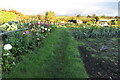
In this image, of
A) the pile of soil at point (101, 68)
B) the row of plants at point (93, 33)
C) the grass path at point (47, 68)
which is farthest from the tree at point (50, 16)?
the pile of soil at point (101, 68)

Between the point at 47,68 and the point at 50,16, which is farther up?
the point at 50,16

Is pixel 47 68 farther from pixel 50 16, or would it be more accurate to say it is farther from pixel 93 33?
pixel 50 16

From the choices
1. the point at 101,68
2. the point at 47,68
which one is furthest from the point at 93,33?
the point at 47,68

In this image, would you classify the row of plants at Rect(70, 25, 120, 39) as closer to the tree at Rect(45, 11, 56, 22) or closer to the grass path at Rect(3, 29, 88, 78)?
the grass path at Rect(3, 29, 88, 78)

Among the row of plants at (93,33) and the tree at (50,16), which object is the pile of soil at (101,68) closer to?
the row of plants at (93,33)

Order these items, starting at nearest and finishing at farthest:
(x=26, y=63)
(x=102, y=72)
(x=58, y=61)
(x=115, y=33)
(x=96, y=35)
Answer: (x=102, y=72) → (x=26, y=63) → (x=58, y=61) → (x=96, y=35) → (x=115, y=33)

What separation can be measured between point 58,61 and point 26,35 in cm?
177

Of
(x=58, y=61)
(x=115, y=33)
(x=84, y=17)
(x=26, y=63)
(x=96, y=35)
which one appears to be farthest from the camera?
(x=84, y=17)

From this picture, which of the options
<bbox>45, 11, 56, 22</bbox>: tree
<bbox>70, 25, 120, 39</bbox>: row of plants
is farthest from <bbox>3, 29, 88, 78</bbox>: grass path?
<bbox>45, 11, 56, 22</bbox>: tree

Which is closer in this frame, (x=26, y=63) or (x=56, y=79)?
(x=56, y=79)

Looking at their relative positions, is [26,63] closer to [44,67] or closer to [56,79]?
[44,67]

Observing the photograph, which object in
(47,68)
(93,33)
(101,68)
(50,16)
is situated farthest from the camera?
(50,16)

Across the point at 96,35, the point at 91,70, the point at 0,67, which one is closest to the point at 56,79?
the point at 91,70

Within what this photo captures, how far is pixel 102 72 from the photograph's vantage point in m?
3.23
